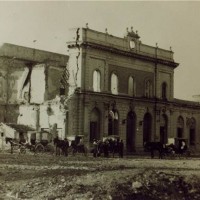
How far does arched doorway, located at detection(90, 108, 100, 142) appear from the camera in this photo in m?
32.4

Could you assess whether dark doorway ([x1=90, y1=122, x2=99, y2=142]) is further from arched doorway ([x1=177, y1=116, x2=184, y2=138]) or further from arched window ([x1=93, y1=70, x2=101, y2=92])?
arched doorway ([x1=177, y1=116, x2=184, y2=138])

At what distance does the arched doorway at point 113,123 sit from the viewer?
1321 inches

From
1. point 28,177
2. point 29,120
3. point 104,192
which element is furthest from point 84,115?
point 104,192

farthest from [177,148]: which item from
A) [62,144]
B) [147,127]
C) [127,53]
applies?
[62,144]

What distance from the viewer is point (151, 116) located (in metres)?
37.5

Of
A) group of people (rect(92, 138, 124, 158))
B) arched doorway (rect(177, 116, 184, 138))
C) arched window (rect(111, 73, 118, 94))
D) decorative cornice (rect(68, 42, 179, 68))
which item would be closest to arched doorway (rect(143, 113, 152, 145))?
arched window (rect(111, 73, 118, 94))

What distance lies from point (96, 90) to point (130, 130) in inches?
177

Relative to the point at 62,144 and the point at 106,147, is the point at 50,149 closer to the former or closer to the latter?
the point at 62,144

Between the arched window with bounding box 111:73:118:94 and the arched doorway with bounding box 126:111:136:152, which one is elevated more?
the arched window with bounding box 111:73:118:94

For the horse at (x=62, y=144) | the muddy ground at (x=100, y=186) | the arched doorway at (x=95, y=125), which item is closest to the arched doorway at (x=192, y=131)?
the arched doorway at (x=95, y=125)

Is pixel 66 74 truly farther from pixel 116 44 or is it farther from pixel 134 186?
pixel 134 186

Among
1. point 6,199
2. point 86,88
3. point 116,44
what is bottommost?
point 6,199

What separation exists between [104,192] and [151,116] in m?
26.3

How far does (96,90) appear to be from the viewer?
33250 mm
